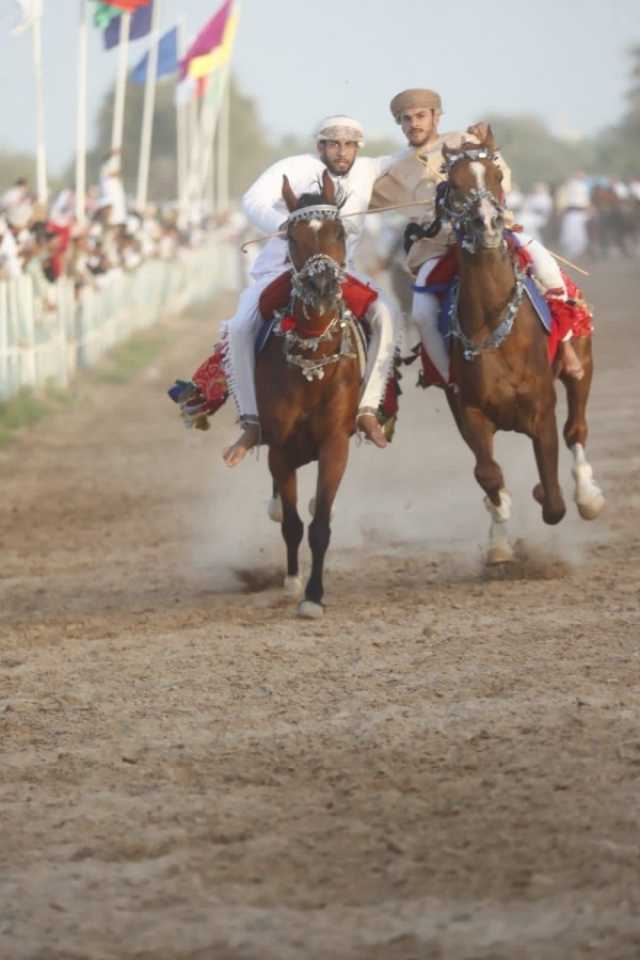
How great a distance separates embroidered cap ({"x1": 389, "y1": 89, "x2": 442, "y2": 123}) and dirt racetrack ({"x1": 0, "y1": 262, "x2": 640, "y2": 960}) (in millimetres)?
2469

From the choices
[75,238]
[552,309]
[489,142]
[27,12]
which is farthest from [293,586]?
[75,238]

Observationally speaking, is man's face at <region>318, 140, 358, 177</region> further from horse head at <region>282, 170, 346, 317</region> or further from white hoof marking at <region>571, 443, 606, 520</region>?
white hoof marking at <region>571, 443, 606, 520</region>

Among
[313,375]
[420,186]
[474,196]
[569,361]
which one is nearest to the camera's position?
[474,196]

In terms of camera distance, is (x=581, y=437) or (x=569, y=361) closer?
(x=569, y=361)

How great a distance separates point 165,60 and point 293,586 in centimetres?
2940

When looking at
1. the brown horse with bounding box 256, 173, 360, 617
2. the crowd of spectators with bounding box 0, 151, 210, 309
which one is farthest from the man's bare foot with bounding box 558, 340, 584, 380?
the crowd of spectators with bounding box 0, 151, 210, 309

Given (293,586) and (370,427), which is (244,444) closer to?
(370,427)

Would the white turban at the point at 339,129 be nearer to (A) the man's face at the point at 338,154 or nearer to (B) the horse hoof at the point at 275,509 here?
(A) the man's face at the point at 338,154

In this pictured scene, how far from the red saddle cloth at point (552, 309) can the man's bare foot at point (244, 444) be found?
1186mm

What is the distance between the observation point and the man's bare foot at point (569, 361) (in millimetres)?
11289

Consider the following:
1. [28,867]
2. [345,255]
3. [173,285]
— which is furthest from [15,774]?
[173,285]

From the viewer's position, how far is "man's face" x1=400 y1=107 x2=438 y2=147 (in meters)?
10.8

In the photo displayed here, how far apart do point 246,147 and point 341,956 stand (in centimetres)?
11241

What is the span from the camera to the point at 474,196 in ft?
32.1
